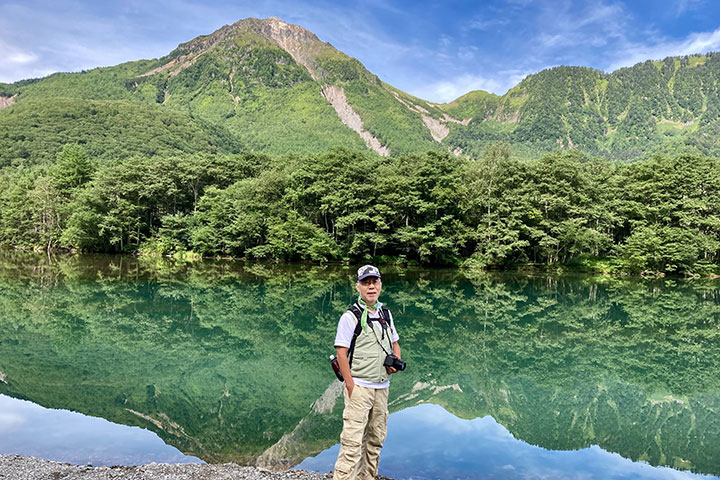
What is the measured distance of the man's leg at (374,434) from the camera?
425 centimetres

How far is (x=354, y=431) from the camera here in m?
4.09

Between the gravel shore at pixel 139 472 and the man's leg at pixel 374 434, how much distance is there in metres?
1.28

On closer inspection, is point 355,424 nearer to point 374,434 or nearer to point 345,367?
point 374,434

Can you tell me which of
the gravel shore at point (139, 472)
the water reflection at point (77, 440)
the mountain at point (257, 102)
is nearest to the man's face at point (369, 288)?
the gravel shore at point (139, 472)

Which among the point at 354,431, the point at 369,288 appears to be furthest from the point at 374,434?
the point at 369,288

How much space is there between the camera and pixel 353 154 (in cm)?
4488

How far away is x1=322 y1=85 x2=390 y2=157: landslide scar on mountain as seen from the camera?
161625mm

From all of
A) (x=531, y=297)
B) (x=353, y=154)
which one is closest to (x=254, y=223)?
(x=353, y=154)

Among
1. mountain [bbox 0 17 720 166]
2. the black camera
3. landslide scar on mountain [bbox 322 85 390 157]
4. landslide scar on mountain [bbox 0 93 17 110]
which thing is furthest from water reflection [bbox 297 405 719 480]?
landslide scar on mountain [bbox 0 93 17 110]

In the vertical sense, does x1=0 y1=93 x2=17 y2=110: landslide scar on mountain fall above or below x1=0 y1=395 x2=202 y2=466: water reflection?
above

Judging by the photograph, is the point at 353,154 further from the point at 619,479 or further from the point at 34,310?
the point at 619,479

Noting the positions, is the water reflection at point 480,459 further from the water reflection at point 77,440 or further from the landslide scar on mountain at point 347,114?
the landslide scar on mountain at point 347,114

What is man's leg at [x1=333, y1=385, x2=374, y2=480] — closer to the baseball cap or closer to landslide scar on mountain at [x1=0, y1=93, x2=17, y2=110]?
the baseball cap

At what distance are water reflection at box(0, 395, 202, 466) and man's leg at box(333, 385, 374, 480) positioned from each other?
328 centimetres
